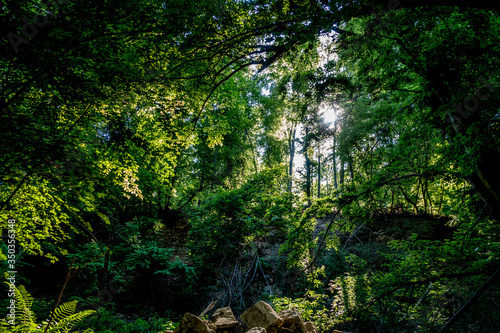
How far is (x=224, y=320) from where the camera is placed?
387 centimetres

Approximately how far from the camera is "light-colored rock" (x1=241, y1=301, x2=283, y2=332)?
3.62 metres

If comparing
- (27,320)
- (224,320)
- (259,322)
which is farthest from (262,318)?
(27,320)

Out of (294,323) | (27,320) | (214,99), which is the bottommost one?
(294,323)

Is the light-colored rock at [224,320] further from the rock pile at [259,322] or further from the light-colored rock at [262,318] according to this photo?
the light-colored rock at [262,318]

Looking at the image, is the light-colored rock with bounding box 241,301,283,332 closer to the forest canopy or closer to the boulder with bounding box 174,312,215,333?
the boulder with bounding box 174,312,215,333

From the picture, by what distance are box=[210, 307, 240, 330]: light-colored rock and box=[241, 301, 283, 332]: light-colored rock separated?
243 mm

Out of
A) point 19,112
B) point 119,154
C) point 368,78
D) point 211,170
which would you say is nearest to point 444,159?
point 368,78

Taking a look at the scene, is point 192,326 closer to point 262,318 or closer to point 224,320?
point 224,320

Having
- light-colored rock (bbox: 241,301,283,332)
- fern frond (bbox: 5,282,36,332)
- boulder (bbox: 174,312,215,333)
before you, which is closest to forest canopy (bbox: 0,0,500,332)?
fern frond (bbox: 5,282,36,332)

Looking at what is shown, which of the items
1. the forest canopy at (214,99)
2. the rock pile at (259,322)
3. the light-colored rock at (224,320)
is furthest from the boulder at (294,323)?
the forest canopy at (214,99)

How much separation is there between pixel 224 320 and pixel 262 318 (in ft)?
2.47

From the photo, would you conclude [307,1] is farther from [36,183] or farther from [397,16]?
[36,183]

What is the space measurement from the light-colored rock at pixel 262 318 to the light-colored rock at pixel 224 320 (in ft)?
0.80

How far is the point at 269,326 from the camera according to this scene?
3.62 m
